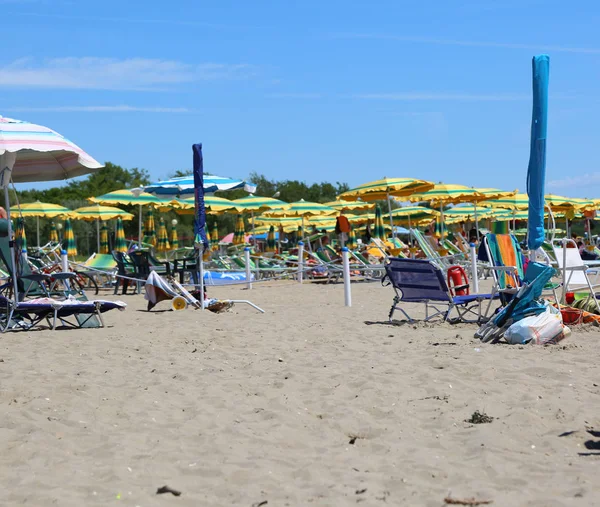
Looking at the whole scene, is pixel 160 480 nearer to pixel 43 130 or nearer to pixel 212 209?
pixel 43 130

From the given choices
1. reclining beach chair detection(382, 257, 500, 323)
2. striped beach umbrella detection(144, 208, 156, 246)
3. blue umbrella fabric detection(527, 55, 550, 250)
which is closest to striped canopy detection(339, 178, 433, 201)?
striped beach umbrella detection(144, 208, 156, 246)

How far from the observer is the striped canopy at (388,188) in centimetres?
1870

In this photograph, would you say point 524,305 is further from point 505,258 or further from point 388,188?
point 388,188

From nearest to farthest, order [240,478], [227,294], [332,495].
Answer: [332,495], [240,478], [227,294]

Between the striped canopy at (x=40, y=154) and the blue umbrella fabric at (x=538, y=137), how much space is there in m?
4.92

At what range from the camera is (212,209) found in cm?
2250

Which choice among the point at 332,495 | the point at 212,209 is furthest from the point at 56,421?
the point at 212,209

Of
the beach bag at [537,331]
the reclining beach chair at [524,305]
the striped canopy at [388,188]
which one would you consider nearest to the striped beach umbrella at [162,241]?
the striped canopy at [388,188]

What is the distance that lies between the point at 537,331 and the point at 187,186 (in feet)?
29.6

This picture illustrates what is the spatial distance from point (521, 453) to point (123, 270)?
40.3 ft

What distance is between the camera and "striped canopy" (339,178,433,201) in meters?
18.7

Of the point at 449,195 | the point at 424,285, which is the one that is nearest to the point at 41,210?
the point at 449,195

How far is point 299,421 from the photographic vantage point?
4.69 m

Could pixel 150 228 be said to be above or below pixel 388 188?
below
